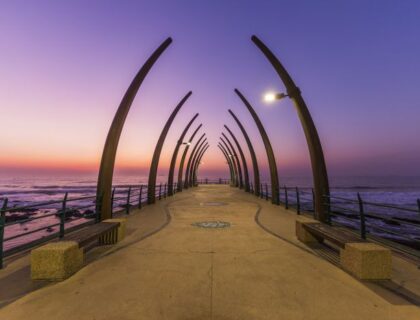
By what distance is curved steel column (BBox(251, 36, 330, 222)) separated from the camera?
Answer: 793 cm

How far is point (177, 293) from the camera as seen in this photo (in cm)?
354

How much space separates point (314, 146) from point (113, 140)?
6554 mm

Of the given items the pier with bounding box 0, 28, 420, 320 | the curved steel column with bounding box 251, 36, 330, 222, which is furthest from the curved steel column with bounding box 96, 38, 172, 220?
the curved steel column with bounding box 251, 36, 330, 222

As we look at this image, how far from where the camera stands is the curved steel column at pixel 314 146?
793 centimetres

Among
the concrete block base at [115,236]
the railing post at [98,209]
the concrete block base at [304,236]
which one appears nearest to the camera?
the concrete block base at [115,236]

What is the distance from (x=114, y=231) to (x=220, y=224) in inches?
144

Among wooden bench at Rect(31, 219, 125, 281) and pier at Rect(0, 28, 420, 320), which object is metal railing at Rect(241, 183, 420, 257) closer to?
pier at Rect(0, 28, 420, 320)

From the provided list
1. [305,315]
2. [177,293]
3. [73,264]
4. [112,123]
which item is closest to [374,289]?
[305,315]

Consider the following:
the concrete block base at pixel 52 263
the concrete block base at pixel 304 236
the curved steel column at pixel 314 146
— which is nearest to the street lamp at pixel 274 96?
the curved steel column at pixel 314 146

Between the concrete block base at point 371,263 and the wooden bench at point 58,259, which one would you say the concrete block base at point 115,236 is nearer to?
the wooden bench at point 58,259

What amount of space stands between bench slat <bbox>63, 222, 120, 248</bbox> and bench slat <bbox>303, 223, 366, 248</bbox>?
4636 mm

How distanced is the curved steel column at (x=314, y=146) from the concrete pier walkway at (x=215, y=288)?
7.90 ft

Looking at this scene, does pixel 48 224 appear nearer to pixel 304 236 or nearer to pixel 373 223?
pixel 304 236

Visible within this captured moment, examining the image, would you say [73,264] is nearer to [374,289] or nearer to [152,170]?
[374,289]
